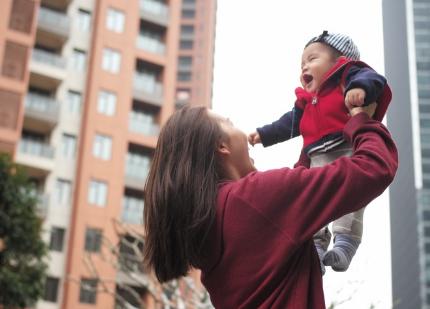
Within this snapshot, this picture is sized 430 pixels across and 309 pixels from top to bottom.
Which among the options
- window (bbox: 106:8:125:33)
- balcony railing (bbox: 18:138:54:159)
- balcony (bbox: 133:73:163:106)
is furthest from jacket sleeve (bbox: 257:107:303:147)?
window (bbox: 106:8:125:33)

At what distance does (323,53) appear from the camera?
1987mm

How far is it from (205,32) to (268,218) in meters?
48.2

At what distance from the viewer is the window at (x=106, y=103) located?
2752 centimetres

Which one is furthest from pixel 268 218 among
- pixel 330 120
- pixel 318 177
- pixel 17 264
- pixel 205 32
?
pixel 205 32

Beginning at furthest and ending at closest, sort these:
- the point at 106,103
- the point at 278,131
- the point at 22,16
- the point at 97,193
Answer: the point at 106,103
the point at 97,193
the point at 22,16
the point at 278,131

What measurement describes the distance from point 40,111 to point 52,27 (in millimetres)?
3233

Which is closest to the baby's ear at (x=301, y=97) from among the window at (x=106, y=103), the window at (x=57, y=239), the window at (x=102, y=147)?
the window at (x=57, y=239)

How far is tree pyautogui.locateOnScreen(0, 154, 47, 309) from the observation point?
18406mm

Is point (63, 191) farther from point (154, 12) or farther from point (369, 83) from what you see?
point (369, 83)

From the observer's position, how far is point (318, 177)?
5.74ft

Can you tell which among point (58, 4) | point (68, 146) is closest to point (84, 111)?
point (68, 146)

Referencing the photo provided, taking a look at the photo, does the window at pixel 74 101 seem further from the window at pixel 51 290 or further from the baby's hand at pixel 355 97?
the baby's hand at pixel 355 97

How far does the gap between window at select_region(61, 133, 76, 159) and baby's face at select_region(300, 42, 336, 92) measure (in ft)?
82.6

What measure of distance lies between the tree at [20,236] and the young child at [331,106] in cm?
1694
